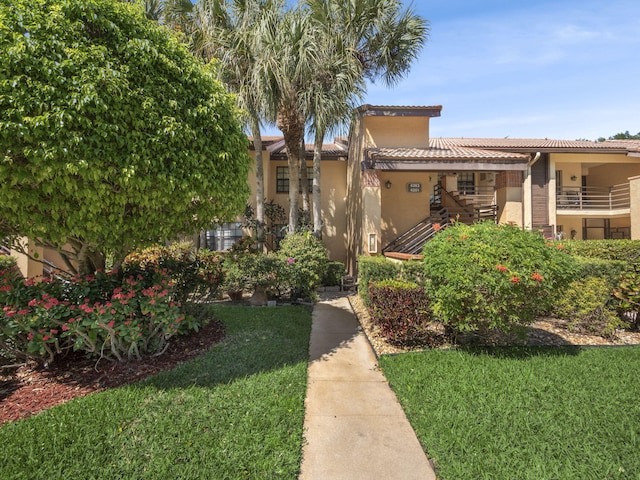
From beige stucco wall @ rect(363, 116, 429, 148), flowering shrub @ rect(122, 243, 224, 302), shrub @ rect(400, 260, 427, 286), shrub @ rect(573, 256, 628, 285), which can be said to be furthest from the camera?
beige stucco wall @ rect(363, 116, 429, 148)

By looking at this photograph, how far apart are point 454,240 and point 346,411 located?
11.1 feet

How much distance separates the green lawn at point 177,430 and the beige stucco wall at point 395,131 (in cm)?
1130

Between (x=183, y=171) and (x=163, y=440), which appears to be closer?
(x=163, y=440)

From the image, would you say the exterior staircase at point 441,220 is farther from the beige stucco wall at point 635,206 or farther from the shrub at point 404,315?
the beige stucco wall at point 635,206

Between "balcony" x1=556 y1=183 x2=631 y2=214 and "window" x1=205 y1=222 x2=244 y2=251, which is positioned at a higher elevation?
"balcony" x1=556 y1=183 x2=631 y2=214

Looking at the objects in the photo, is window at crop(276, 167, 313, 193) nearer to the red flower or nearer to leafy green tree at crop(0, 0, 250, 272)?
leafy green tree at crop(0, 0, 250, 272)

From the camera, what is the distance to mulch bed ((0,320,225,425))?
384 centimetres

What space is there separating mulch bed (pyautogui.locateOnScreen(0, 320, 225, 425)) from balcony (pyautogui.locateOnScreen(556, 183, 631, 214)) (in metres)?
18.6

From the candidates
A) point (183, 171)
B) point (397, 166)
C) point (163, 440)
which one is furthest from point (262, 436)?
point (397, 166)

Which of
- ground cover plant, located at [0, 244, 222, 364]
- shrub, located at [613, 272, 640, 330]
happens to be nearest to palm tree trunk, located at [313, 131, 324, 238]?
ground cover plant, located at [0, 244, 222, 364]

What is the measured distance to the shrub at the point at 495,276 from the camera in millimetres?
4801

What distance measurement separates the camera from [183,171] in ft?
14.2

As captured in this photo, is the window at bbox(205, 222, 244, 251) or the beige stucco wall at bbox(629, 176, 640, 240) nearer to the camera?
the beige stucco wall at bbox(629, 176, 640, 240)

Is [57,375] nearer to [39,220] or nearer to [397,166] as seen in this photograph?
[39,220]
